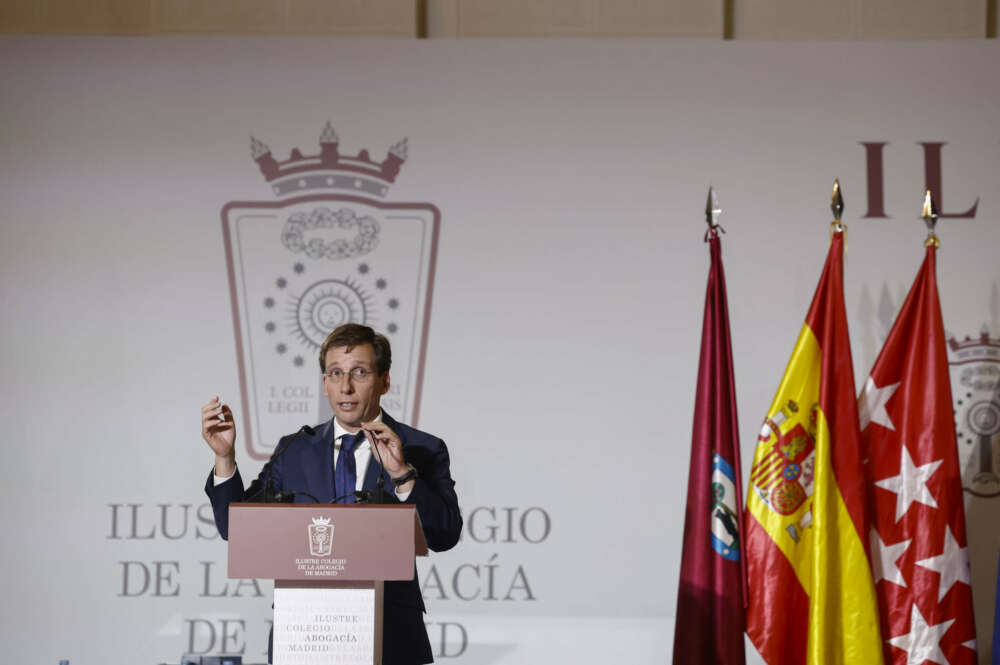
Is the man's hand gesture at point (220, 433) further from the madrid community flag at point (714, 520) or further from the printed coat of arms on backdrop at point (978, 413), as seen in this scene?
the printed coat of arms on backdrop at point (978, 413)

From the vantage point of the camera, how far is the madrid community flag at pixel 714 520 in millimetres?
3115

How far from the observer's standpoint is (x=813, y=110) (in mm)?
4012

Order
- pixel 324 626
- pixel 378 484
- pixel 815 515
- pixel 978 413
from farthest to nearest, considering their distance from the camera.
A: pixel 978 413
pixel 815 515
pixel 378 484
pixel 324 626

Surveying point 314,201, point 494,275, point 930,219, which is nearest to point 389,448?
point 494,275

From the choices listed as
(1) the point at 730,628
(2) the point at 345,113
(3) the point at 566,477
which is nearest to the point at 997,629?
(1) the point at 730,628

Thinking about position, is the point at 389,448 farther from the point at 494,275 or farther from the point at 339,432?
the point at 494,275

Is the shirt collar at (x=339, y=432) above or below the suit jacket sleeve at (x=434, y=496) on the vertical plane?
above

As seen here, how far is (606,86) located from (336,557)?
7.91ft

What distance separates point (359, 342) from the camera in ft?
9.32

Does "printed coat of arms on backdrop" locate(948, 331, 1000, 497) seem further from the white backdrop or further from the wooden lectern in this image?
the wooden lectern

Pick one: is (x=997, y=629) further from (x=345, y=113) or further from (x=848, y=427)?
(x=345, y=113)

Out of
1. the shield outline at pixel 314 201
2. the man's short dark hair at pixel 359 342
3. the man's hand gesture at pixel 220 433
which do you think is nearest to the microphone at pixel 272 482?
the man's hand gesture at pixel 220 433

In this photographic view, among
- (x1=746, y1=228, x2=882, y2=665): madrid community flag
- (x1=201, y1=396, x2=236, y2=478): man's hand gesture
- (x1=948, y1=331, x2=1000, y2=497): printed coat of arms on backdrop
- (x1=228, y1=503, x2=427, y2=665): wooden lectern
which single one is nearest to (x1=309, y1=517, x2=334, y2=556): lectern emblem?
(x1=228, y1=503, x2=427, y2=665): wooden lectern

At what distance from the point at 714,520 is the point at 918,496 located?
0.60m
